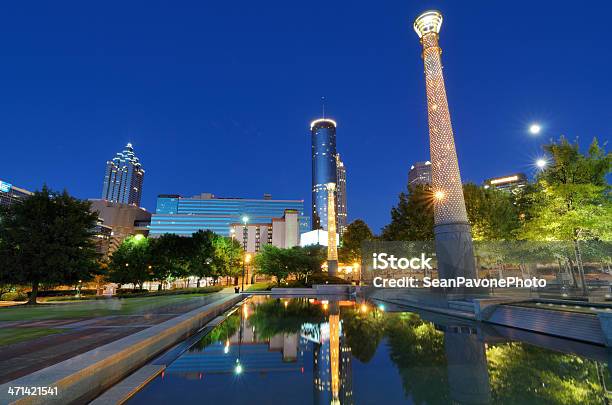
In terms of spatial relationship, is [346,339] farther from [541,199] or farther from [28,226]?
[28,226]

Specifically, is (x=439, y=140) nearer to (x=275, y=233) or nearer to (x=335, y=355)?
(x=335, y=355)

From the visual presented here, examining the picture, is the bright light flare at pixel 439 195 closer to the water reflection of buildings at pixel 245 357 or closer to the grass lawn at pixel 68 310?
the water reflection of buildings at pixel 245 357

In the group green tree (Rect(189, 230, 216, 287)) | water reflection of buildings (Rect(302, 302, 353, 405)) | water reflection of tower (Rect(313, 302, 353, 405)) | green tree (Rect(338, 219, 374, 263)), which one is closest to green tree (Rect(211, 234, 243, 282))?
green tree (Rect(189, 230, 216, 287))

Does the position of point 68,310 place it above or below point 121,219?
below

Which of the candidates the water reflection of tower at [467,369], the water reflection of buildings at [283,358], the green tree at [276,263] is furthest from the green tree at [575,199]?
the green tree at [276,263]

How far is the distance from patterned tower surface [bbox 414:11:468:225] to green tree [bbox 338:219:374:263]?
1408 inches

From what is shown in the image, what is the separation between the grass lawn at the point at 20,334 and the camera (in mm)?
10033

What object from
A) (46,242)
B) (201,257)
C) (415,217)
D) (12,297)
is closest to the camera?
(46,242)

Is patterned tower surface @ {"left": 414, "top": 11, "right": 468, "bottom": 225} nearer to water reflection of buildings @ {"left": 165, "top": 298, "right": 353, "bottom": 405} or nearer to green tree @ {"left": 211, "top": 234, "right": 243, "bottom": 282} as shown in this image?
water reflection of buildings @ {"left": 165, "top": 298, "right": 353, "bottom": 405}

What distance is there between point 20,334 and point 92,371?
7.77m

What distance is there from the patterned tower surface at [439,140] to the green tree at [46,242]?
30595 mm

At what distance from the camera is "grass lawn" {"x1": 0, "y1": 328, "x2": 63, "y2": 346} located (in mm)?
10033

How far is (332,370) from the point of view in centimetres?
780

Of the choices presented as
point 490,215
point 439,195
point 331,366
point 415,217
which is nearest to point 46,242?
point 331,366
